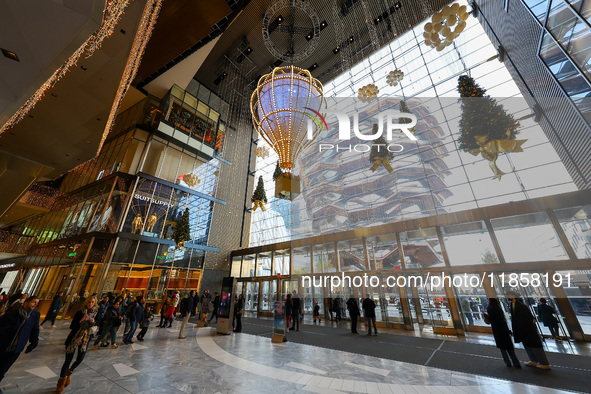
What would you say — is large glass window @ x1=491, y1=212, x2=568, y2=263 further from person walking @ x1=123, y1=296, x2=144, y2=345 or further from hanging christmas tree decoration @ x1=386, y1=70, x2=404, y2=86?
person walking @ x1=123, y1=296, x2=144, y2=345

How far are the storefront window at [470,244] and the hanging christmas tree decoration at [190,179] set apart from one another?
1515 cm

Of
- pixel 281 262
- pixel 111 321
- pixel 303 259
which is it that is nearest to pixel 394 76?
pixel 303 259

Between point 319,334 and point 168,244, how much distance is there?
1122cm

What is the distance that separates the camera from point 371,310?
7426mm

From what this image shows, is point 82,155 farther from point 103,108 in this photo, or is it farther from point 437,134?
point 437,134

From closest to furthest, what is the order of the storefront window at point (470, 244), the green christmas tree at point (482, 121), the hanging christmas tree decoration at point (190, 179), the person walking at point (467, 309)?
the green christmas tree at point (482, 121) → the storefront window at point (470, 244) → the person walking at point (467, 309) → the hanging christmas tree decoration at point (190, 179)

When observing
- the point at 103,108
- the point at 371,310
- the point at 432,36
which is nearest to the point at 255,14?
the point at 103,108

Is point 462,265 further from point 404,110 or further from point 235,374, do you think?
point 235,374

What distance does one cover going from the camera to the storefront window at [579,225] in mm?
4214

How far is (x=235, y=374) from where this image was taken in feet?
12.6

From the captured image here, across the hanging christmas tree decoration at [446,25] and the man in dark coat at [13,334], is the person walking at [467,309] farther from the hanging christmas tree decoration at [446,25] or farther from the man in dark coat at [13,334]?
the man in dark coat at [13,334]

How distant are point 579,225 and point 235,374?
7341 mm

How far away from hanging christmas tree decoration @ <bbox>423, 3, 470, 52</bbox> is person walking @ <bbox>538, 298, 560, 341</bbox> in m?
7.27

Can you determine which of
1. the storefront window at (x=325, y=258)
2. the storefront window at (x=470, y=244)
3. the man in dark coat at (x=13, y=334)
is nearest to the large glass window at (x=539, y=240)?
the storefront window at (x=470, y=244)
